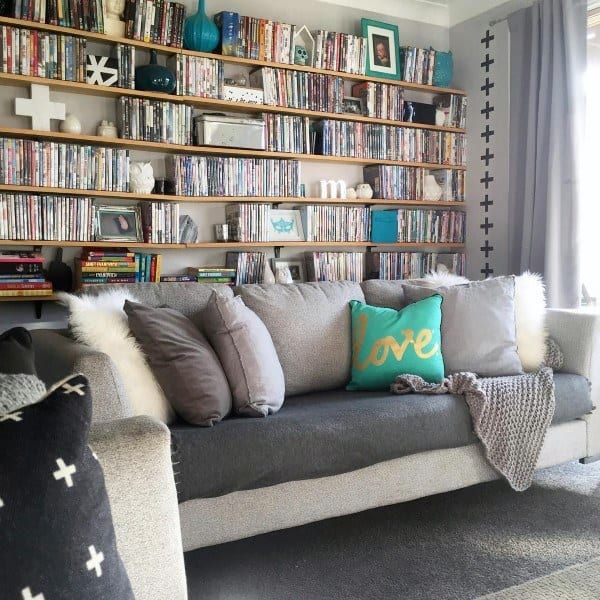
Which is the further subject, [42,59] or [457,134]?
[457,134]

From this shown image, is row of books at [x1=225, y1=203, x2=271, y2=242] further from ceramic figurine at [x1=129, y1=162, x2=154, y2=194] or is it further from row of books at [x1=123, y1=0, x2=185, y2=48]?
row of books at [x1=123, y1=0, x2=185, y2=48]

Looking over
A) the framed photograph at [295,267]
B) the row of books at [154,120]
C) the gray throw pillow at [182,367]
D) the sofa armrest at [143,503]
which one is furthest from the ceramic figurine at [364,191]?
the sofa armrest at [143,503]

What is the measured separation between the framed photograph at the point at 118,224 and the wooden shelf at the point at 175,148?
0.34m

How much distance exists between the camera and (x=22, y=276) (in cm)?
321

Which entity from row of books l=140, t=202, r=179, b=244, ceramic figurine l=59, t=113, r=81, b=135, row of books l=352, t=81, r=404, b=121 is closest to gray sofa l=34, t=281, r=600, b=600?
row of books l=140, t=202, r=179, b=244

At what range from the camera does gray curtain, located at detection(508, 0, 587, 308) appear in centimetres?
379

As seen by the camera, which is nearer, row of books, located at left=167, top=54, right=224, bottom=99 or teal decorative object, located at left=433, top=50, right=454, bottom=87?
row of books, located at left=167, top=54, right=224, bottom=99

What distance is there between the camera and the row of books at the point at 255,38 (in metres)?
3.69

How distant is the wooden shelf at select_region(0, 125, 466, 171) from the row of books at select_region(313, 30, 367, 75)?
0.55 metres

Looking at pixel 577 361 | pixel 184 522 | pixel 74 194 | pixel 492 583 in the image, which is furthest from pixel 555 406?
pixel 74 194

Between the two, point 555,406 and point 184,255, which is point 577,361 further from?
point 184,255

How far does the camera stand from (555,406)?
2.50 m

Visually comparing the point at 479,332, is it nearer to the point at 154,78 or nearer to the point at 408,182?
the point at 408,182

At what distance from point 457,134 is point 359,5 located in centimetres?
108
